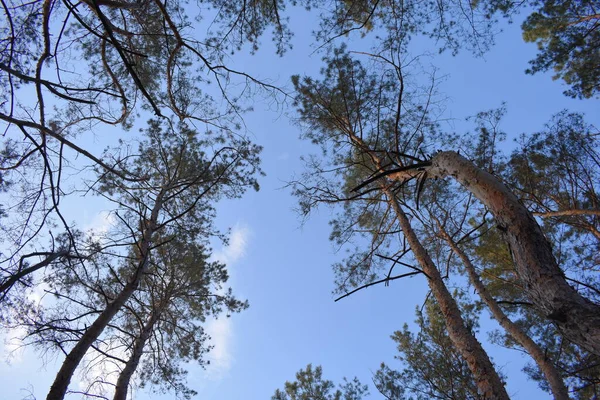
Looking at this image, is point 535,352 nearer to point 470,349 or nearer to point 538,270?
point 470,349

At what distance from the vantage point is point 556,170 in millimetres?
7664

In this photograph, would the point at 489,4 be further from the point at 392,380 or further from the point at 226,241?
the point at 392,380

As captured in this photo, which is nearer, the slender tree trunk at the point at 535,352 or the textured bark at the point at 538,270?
the textured bark at the point at 538,270

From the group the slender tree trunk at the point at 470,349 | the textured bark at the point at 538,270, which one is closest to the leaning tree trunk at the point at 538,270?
the textured bark at the point at 538,270

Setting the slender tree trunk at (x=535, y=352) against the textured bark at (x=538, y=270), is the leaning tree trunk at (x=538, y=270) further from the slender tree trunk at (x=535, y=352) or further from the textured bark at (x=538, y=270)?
the slender tree trunk at (x=535, y=352)

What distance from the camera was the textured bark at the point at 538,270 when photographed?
1.14m

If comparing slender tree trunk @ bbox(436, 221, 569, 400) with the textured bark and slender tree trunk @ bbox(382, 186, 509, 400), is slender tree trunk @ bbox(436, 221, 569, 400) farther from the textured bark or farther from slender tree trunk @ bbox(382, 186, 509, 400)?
the textured bark

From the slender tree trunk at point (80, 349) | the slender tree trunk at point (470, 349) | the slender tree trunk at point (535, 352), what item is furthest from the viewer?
the slender tree trunk at point (535, 352)

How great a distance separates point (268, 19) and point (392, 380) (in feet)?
26.5

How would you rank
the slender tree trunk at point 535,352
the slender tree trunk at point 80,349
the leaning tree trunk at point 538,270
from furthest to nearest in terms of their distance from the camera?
the slender tree trunk at point 535,352, the slender tree trunk at point 80,349, the leaning tree trunk at point 538,270

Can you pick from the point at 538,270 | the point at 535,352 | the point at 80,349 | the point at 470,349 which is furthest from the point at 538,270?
the point at 535,352

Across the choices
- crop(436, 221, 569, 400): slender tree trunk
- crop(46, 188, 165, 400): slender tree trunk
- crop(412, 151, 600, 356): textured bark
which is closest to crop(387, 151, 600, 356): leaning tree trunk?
crop(412, 151, 600, 356): textured bark

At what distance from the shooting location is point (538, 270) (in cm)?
137

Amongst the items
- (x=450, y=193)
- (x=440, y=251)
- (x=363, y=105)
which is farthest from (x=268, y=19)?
(x=440, y=251)
